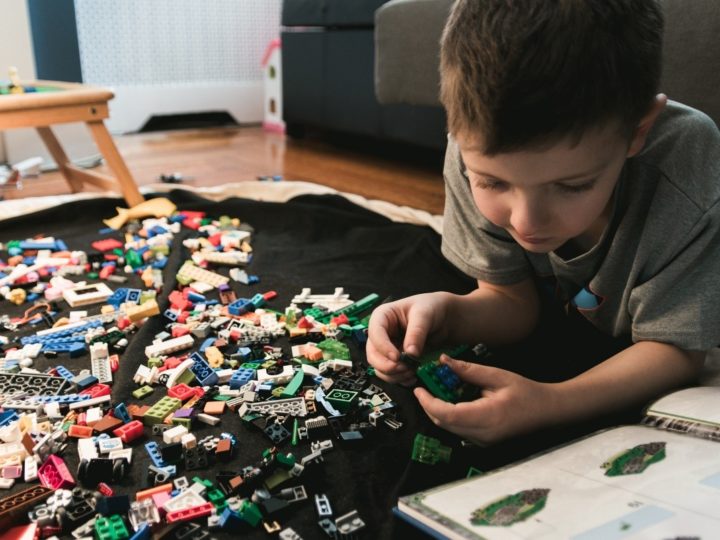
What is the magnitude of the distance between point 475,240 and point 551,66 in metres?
0.36

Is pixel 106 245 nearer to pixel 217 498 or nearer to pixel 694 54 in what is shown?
pixel 217 498

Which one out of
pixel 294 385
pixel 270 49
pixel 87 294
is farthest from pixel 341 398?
pixel 270 49

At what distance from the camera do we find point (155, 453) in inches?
28.7

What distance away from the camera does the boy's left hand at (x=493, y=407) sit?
65 centimetres

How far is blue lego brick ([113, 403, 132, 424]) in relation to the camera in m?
0.80

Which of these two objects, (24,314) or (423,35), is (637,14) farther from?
(423,35)

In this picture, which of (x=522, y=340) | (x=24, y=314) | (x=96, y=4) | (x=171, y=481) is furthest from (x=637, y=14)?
(x=96, y=4)

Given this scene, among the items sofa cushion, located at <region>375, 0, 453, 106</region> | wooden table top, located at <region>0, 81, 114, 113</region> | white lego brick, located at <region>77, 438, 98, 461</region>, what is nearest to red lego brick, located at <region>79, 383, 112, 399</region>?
white lego brick, located at <region>77, 438, 98, 461</region>

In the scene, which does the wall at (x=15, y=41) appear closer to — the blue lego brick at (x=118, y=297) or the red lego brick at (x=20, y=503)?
the blue lego brick at (x=118, y=297)

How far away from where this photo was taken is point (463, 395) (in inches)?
27.6

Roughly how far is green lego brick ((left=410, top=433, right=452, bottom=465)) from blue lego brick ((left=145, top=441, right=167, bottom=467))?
289 mm

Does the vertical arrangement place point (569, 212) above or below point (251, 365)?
above

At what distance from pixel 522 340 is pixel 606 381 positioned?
26 centimetres

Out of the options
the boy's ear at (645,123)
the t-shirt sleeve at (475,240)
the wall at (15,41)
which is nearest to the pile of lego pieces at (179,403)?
the t-shirt sleeve at (475,240)
